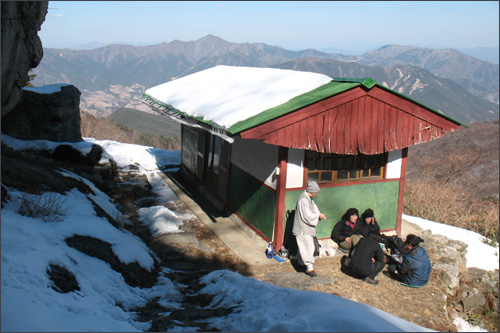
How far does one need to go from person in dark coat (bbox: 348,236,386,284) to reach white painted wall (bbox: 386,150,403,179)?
93.2 inches

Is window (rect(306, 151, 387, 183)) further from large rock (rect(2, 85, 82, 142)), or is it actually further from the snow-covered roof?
large rock (rect(2, 85, 82, 142))

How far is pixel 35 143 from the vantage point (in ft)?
44.7

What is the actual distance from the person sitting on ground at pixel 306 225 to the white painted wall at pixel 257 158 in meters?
0.96

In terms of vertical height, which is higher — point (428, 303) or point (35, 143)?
point (35, 143)

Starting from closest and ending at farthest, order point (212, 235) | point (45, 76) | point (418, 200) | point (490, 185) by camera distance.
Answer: point (212, 235) → point (418, 200) → point (490, 185) → point (45, 76)

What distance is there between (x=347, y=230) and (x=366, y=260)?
42.2 inches

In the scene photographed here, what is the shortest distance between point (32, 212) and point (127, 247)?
1554mm

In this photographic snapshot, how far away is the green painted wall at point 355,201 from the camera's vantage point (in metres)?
8.87

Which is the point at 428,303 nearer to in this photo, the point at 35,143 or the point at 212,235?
the point at 212,235

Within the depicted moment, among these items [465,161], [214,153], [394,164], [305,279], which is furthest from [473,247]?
[465,161]

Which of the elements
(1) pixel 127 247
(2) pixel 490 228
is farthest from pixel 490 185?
(1) pixel 127 247

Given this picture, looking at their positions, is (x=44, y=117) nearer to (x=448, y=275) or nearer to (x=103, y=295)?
(x=103, y=295)

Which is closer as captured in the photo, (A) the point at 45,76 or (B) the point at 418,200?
(B) the point at 418,200

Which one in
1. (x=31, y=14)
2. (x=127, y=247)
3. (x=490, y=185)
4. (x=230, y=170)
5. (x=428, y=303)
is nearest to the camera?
(x=127, y=247)
